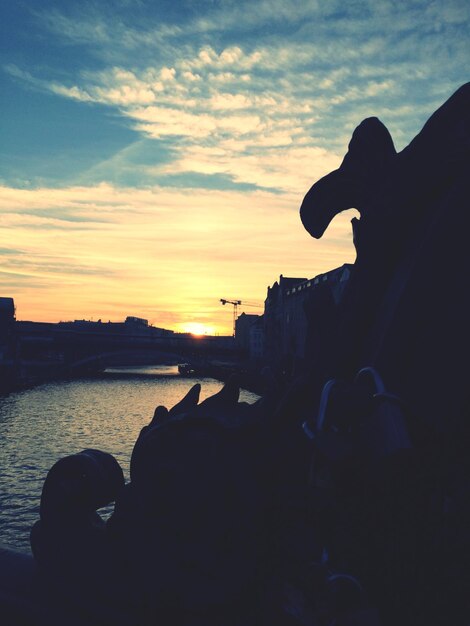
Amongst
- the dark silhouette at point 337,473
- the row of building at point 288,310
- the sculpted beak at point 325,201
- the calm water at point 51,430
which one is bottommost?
the calm water at point 51,430

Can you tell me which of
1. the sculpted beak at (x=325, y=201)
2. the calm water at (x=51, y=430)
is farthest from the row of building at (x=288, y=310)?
the sculpted beak at (x=325, y=201)

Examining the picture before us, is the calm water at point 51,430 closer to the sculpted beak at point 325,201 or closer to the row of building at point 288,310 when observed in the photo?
the row of building at point 288,310

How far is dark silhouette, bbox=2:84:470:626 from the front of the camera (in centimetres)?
211

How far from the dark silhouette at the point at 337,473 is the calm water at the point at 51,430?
12915 millimetres

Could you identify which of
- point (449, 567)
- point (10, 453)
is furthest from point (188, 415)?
point (10, 453)

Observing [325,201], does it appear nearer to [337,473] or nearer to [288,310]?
[337,473]

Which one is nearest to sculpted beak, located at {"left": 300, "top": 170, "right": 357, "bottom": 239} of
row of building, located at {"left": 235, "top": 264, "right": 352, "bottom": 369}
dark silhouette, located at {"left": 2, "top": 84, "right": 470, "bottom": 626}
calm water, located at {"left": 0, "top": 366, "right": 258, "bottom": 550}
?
dark silhouette, located at {"left": 2, "top": 84, "right": 470, "bottom": 626}

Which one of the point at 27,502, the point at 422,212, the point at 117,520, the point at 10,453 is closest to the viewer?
the point at 422,212

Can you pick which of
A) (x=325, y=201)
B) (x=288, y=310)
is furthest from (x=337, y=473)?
(x=288, y=310)

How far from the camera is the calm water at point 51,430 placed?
58.5ft

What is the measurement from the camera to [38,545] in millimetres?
2703

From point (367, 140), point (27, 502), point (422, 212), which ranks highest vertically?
point (367, 140)

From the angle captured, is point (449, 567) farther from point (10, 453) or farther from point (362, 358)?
point (10, 453)

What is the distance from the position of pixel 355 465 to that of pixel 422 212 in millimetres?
1133
